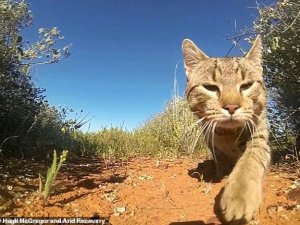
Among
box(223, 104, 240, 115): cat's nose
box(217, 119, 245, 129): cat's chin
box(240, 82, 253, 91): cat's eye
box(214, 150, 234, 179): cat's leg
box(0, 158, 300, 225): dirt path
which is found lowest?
box(0, 158, 300, 225): dirt path

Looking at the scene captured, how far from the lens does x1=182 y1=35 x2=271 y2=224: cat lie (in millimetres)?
3773

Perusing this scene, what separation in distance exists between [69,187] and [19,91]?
295 cm

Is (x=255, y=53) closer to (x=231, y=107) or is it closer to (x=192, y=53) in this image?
(x=192, y=53)

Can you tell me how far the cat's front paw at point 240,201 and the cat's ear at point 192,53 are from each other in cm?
269

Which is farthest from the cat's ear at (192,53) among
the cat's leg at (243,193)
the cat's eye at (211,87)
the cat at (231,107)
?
the cat's leg at (243,193)

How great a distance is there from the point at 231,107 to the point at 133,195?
141 cm

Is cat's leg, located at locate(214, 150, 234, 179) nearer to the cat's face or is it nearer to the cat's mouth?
the cat's face

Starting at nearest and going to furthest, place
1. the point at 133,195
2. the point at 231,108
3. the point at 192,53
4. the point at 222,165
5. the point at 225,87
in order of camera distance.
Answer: the point at 231,108, the point at 133,195, the point at 225,87, the point at 222,165, the point at 192,53

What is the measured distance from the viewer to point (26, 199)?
Answer: 350cm

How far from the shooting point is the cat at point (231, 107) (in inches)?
149

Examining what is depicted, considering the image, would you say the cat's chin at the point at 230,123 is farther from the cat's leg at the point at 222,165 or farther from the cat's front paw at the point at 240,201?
the cat's front paw at the point at 240,201

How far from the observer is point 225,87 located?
4285 mm

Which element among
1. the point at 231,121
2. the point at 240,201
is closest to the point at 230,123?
the point at 231,121

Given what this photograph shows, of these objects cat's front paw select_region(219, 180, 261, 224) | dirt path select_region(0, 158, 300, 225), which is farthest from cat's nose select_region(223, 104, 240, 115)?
cat's front paw select_region(219, 180, 261, 224)
